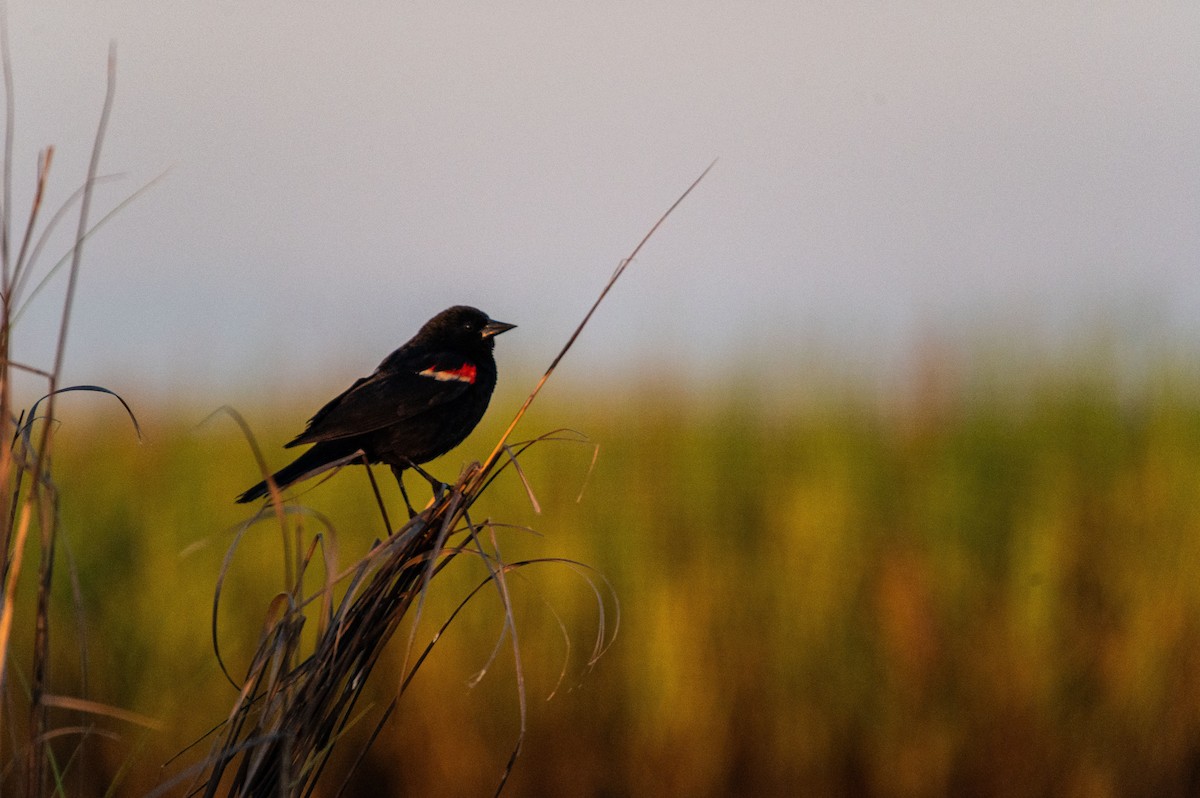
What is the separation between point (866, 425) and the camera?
536 cm

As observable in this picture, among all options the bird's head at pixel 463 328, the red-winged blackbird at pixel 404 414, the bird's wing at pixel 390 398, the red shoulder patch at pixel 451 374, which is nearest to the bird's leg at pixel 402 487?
the red-winged blackbird at pixel 404 414

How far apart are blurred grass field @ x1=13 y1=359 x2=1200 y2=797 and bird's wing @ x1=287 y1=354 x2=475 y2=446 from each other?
1.70 meters

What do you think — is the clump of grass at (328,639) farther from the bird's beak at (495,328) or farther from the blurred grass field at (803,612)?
the blurred grass field at (803,612)

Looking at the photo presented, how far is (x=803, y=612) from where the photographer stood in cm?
475

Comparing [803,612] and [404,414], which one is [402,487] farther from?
[803,612]

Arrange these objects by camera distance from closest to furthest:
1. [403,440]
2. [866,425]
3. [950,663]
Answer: [403,440] → [950,663] → [866,425]

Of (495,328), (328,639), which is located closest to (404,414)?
(495,328)

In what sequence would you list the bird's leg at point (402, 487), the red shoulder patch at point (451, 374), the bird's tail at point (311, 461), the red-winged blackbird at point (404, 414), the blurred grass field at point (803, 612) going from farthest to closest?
the blurred grass field at point (803, 612) < the red shoulder patch at point (451, 374) < the red-winged blackbird at point (404, 414) < the bird's tail at point (311, 461) < the bird's leg at point (402, 487)

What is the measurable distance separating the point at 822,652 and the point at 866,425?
46.2 inches

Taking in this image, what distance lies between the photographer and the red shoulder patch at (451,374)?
269 centimetres

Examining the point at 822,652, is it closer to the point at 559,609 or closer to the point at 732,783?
the point at 732,783

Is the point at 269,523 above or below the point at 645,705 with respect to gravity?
above

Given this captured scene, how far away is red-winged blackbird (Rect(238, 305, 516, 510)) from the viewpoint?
254cm

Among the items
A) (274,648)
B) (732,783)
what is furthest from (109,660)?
(274,648)
